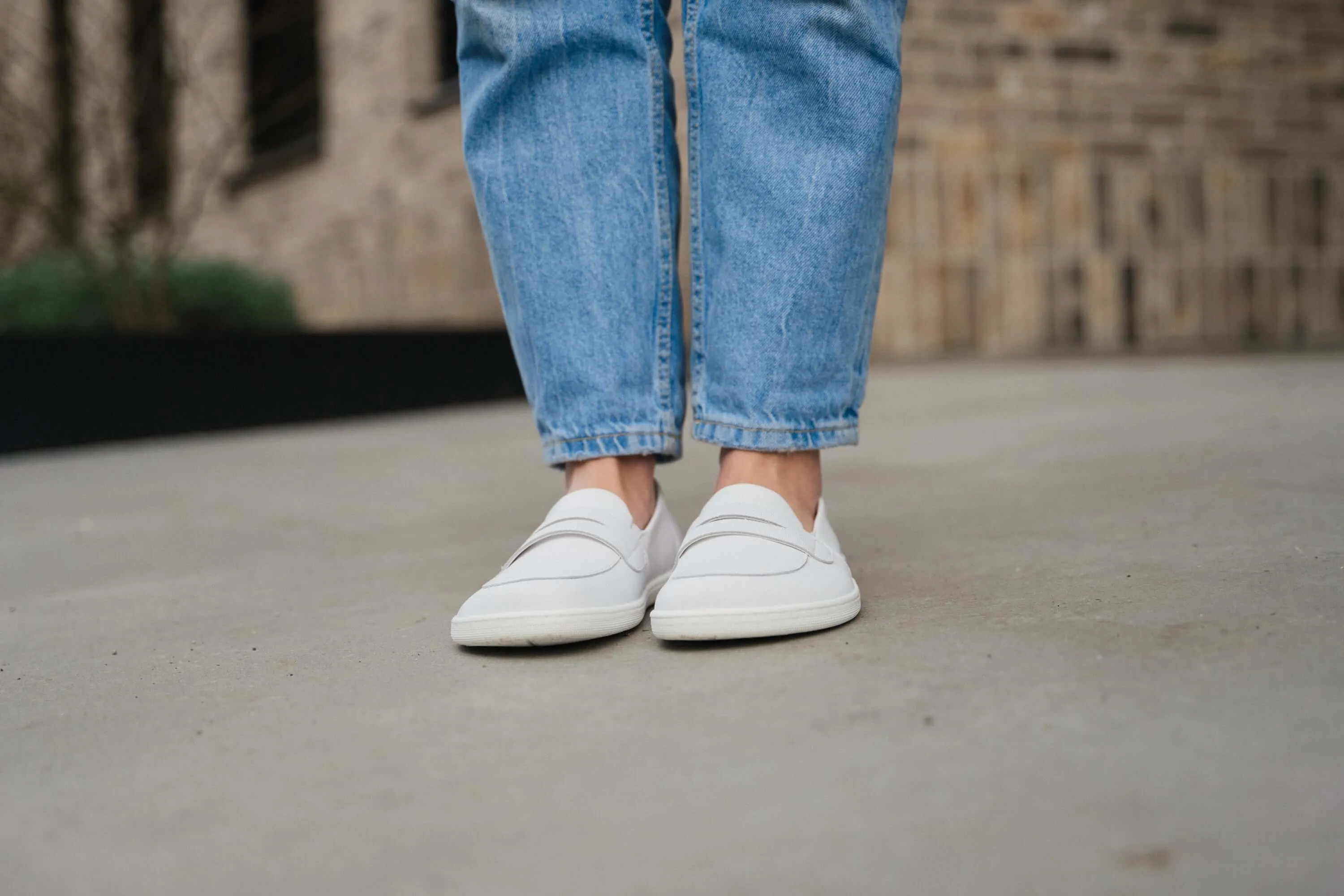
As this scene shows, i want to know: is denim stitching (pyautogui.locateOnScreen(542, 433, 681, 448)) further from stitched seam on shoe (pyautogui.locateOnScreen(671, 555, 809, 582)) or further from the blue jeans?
stitched seam on shoe (pyautogui.locateOnScreen(671, 555, 809, 582))

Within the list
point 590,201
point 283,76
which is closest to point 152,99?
point 283,76

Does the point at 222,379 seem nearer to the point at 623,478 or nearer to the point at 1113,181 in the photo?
the point at 623,478

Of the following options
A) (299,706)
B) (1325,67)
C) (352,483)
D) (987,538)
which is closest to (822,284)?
(987,538)

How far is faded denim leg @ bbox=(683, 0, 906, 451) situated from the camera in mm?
982

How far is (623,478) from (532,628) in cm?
21

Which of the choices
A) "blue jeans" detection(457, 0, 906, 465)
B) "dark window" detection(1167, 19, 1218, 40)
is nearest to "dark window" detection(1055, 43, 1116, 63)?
"dark window" detection(1167, 19, 1218, 40)

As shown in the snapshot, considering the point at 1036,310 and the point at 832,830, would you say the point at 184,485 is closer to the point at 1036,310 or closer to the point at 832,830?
the point at 832,830

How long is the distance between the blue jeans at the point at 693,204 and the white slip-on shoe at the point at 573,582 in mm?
74

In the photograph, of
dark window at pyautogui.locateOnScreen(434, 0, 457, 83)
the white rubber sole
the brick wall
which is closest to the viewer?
the white rubber sole

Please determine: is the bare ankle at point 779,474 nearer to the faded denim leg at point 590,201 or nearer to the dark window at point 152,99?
the faded denim leg at point 590,201

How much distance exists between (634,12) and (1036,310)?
3.22m

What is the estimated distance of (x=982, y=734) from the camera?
0.64m

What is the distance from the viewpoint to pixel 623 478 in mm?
1046

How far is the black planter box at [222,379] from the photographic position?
9.61ft
